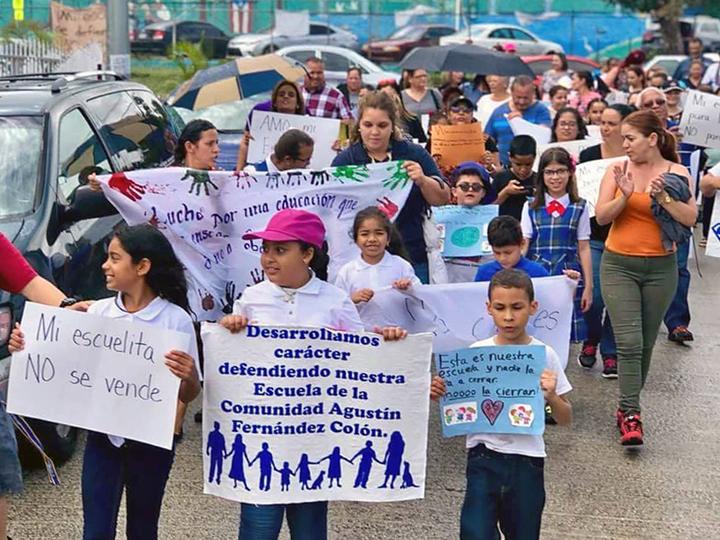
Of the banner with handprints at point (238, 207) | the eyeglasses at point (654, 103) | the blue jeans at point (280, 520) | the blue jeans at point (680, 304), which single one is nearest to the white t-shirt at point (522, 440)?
the blue jeans at point (280, 520)

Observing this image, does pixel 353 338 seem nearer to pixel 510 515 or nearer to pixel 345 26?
pixel 510 515

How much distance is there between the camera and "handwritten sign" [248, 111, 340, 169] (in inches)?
397

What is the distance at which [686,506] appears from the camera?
6184 millimetres

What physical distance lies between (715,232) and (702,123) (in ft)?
8.97

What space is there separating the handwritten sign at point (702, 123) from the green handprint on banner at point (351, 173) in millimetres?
4942

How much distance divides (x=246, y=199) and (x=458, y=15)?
35454 millimetres

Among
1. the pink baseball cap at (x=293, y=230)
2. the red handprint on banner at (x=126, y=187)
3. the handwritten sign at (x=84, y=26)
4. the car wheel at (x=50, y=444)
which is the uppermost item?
the handwritten sign at (x=84, y=26)

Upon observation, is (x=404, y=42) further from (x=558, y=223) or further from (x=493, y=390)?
(x=493, y=390)

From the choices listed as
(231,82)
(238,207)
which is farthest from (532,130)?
(238,207)

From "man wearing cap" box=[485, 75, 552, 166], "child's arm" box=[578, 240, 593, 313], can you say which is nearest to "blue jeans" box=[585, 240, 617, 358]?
"child's arm" box=[578, 240, 593, 313]

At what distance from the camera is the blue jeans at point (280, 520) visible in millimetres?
4531

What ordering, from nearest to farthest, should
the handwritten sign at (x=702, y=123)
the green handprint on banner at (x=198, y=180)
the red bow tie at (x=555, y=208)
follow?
the green handprint on banner at (x=198, y=180)
the red bow tie at (x=555, y=208)
the handwritten sign at (x=702, y=123)

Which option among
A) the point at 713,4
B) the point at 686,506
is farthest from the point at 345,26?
the point at 686,506

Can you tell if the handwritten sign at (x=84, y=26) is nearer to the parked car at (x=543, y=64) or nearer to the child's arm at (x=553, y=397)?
the child's arm at (x=553, y=397)
